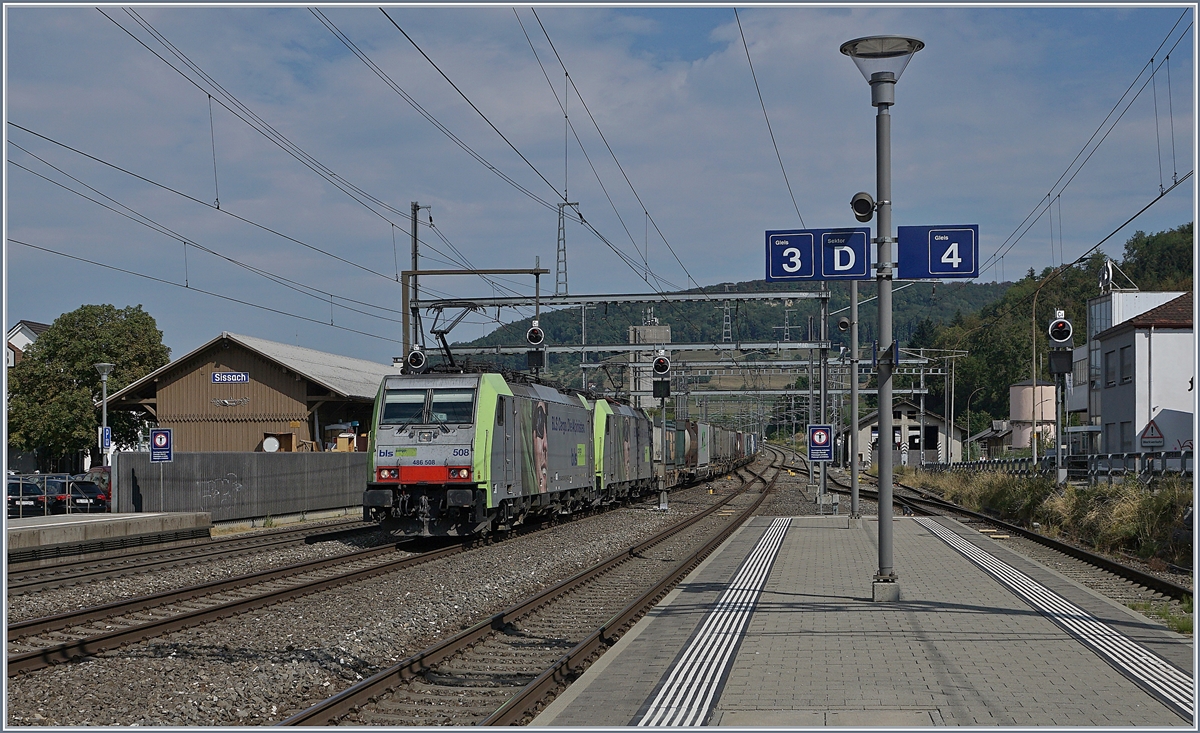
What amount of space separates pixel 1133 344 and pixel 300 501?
3079 cm

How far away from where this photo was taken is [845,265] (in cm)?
1234

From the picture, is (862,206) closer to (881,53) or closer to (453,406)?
(881,53)

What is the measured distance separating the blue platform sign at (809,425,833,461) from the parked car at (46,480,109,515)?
19483 mm

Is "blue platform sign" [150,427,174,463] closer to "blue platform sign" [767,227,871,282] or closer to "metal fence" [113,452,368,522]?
"metal fence" [113,452,368,522]

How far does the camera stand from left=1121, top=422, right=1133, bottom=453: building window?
42281mm

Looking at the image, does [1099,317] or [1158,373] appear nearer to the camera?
[1158,373]

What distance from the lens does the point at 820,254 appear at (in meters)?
12.4

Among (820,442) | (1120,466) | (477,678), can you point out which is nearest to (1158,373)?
(1120,466)

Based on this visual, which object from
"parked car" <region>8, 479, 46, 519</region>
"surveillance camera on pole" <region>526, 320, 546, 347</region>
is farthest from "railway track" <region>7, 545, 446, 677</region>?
"parked car" <region>8, 479, 46, 519</region>

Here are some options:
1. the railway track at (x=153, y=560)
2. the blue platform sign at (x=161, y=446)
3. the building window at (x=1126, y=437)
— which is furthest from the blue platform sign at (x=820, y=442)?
the building window at (x=1126, y=437)

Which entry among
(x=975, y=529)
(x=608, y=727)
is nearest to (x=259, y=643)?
(x=608, y=727)

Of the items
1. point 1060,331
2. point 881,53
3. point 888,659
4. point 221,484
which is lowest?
point 888,659

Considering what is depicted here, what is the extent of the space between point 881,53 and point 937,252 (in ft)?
7.37

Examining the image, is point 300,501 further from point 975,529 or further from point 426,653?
point 426,653
